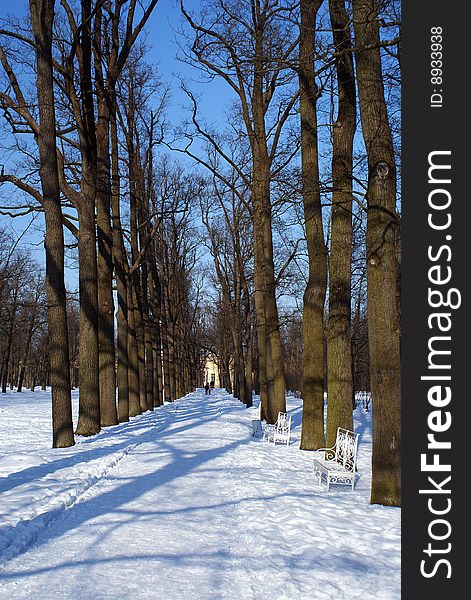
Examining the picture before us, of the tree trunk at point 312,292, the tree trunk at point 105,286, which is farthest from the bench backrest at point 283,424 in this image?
the tree trunk at point 105,286

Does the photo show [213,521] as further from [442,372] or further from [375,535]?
[442,372]

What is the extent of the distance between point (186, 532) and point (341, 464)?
14.1 ft

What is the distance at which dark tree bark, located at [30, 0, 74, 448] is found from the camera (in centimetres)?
1517

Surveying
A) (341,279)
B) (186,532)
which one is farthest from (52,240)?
(186,532)

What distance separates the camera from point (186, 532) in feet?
24.5

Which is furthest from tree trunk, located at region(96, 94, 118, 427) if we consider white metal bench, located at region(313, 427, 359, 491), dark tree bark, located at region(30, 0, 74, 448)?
white metal bench, located at region(313, 427, 359, 491)

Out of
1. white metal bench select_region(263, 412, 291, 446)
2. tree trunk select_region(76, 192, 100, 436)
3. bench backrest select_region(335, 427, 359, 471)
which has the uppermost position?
tree trunk select_region(76, 192, 100, 436)

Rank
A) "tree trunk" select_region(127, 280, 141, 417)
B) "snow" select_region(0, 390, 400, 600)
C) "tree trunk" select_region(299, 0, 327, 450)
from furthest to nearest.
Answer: "tree trunk" select_region(127, 280, 141, 417)
"tree trunk" select_region(299, 0, 327, 450)
"snow" select_region(0, 390, 400, 600)

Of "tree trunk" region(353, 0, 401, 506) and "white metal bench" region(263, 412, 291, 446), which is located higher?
"tree trunk" region(353, 0, 401, 506)

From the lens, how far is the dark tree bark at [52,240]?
597 inches

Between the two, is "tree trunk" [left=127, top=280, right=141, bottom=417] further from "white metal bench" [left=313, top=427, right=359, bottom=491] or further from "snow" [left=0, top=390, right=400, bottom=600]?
"white metal bench" [left=313, top=427, right=359, bottom=491]

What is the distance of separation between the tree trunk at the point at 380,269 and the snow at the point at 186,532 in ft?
2.26

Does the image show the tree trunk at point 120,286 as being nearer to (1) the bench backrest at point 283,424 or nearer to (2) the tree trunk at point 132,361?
(2) the tree trunk at point 132,361

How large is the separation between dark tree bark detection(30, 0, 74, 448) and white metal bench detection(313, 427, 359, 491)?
21.0 ft
